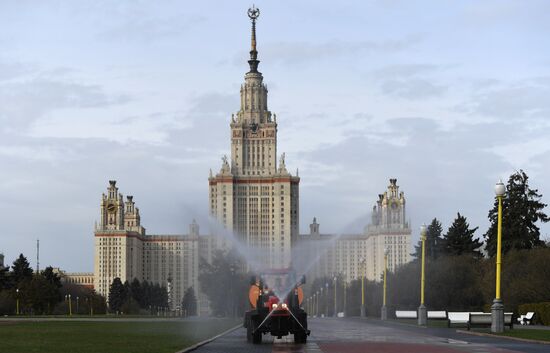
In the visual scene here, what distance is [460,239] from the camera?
132 meters

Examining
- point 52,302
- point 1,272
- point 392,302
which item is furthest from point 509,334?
point 1,272

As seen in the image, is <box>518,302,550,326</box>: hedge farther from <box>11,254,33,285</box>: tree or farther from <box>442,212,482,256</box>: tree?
<box>11,254,33,285</box>: tree

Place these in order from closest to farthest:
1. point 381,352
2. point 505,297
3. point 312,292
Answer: point 381,352, point 505,297, point 312,292

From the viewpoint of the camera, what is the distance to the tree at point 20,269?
556ft

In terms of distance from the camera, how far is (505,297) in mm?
78938

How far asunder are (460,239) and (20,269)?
8028cm

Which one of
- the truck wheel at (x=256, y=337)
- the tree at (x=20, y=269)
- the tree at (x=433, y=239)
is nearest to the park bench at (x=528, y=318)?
the truck wheel at (x=256, y=337)

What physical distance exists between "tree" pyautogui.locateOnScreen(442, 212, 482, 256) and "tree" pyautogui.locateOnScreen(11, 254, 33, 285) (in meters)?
74.3

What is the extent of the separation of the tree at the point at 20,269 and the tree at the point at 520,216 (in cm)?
9301

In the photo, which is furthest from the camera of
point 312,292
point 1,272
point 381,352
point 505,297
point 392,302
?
point 312,292

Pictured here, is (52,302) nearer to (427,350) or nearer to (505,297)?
(505,297)

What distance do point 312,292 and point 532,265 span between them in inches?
4512

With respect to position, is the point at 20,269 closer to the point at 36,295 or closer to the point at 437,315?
the point at 36,295

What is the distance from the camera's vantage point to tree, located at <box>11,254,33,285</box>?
170 meters
